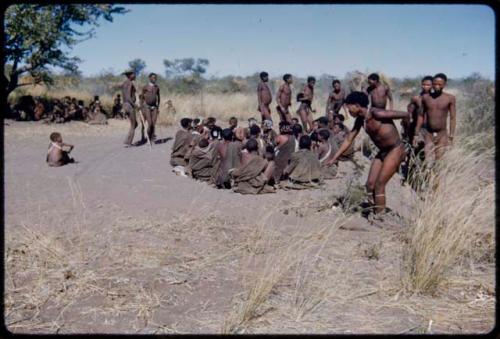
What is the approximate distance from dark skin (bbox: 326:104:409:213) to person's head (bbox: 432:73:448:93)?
5.98 ft

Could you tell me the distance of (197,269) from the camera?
4.78 m

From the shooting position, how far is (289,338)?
12.1 ft

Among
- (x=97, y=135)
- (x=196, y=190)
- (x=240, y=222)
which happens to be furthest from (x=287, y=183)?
(x=97, y=135)

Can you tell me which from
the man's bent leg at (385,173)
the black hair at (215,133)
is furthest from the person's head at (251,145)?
the man's bent leg at (385,173)

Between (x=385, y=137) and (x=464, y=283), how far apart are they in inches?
93.1

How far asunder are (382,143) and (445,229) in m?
2.20

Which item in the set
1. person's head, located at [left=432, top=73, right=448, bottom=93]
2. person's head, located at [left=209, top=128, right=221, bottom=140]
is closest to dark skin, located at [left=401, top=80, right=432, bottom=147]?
person's head, located at [left=432, top=73, right=448, bottom=93]

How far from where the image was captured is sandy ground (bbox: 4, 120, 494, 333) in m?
3.88

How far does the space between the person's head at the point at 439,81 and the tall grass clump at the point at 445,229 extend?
3.08 meters

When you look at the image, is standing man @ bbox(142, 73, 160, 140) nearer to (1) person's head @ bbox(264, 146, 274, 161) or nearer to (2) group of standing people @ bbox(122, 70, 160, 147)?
(2) group of standing people @ bbox(122, 70, 160, 147)

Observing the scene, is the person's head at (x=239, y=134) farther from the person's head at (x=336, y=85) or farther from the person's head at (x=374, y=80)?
the person's head at (x=336, y=85)

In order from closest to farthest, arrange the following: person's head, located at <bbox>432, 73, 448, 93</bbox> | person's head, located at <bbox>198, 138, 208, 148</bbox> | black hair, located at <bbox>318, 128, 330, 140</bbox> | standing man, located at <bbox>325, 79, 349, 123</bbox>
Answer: person's head, located at <bbox>432, 73, 448, 93</bbox>
person's head, located at <bbox>198, 138, 208, 148</bbox>
black hair, located at <bbox>318, 128, 330, 140</bbox>
standing man, located at <bbox>325, 79, 349, 123</bbox>

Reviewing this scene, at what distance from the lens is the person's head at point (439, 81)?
307 inches

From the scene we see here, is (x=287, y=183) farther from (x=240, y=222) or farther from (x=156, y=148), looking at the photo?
(x=156, y=148)
